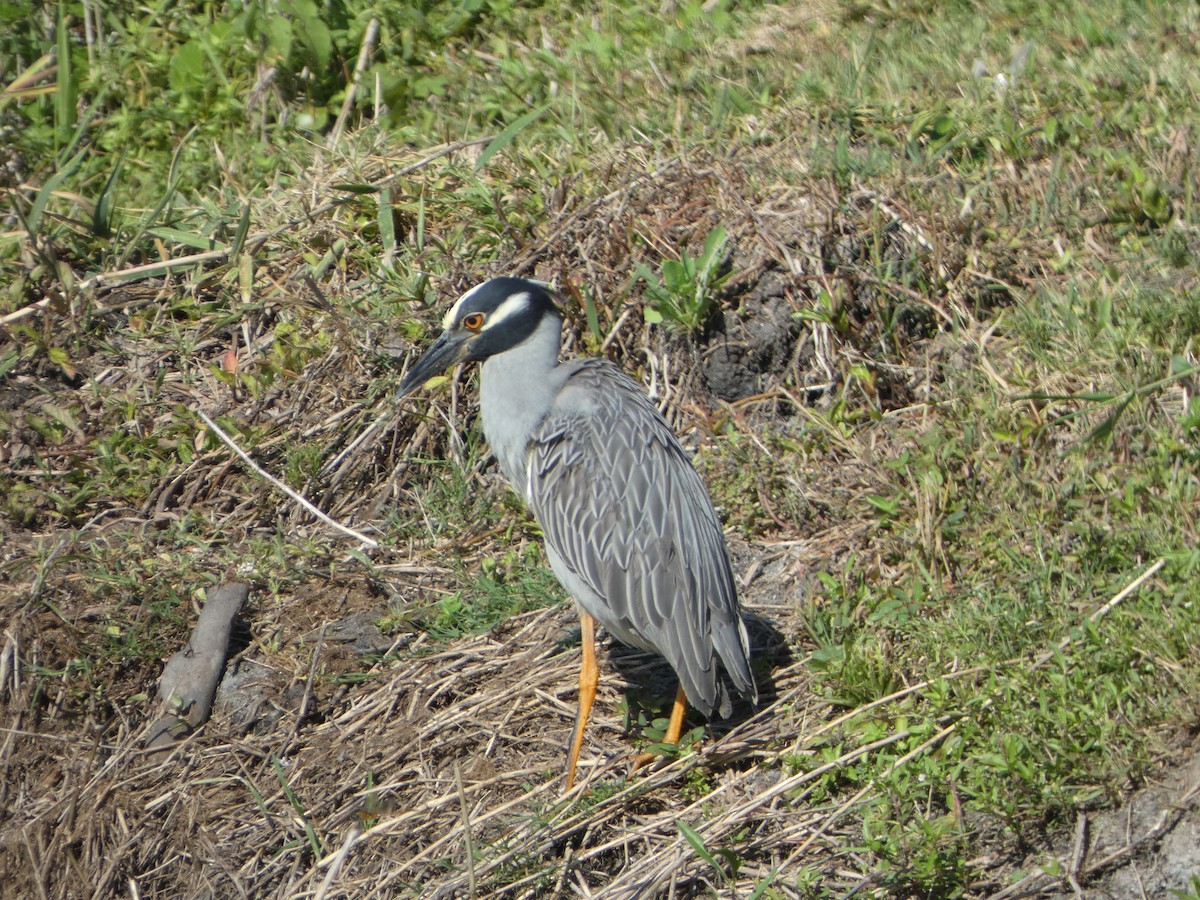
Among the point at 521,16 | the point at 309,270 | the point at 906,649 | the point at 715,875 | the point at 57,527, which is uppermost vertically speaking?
the point at 521,16

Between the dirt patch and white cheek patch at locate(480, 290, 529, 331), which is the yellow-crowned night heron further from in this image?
the dirt patch

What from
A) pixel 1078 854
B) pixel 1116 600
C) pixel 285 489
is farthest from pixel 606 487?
pixel 1078 854

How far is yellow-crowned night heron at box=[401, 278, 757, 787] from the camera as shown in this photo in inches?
152

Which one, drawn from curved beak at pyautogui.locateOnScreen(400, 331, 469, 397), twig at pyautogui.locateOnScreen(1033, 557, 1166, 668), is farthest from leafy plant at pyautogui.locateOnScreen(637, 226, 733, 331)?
twig at pyautogui.locateOnScreen(1033, 557, 1166, 668)

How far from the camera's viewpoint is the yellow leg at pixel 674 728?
3873mm

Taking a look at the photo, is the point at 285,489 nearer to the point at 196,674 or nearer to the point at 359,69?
the point at 196,674

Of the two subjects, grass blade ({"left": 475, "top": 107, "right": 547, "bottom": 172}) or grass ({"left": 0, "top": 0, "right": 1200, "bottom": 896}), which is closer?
grass ({"left": 0, "top": 0, "right": 1200, "bottom": 896})

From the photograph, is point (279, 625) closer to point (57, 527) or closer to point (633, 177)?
point (57, 527)

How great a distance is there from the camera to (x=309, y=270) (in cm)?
547

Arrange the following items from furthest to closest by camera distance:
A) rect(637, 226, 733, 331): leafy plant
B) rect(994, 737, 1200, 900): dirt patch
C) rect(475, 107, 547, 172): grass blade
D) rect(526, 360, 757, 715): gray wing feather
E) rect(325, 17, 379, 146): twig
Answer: rect(325, 17, 379, 146): twig → rect(475, 107, 547, 172): grass blade → rect(637, 226, 733, 331): leafy plant → rect(526, 360, 757, 715): gray wing feather → rect(994, 737, 1200, 900): dirt patch

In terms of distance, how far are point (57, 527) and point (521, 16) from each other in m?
3.65

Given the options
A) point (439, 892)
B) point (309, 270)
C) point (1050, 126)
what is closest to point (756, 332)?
point (1050, 126)

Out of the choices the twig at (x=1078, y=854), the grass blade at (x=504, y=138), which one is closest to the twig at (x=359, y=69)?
the grass blade at (x=504, y=138)

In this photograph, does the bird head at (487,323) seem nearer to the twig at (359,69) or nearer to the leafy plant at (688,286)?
the leafy plant at (688,286)
